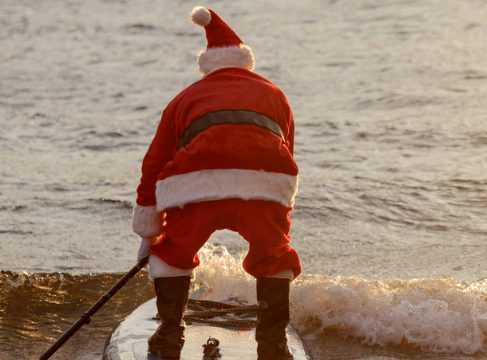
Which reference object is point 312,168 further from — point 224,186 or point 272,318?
point 224,186

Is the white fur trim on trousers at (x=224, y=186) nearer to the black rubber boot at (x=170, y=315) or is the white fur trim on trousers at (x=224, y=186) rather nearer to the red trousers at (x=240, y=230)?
the red trousers at (x=240, y=230)

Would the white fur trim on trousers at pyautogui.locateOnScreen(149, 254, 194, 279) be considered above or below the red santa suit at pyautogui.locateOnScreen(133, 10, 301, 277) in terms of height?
below

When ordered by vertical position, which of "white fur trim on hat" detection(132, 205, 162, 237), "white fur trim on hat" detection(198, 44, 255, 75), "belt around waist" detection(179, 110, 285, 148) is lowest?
"white fur trim on hat" detection(132, 205, 162, 237)

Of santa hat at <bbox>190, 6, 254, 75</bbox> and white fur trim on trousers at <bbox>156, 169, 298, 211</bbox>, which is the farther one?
santa hat at <bbox>190, 6, 254, 75</bbox>

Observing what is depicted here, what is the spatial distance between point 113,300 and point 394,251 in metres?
2.16

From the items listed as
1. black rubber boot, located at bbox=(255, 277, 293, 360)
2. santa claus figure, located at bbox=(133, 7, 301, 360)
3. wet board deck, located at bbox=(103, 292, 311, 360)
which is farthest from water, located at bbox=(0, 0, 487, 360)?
santa claus figure, located at bbox=(133, 7, 301, 360)

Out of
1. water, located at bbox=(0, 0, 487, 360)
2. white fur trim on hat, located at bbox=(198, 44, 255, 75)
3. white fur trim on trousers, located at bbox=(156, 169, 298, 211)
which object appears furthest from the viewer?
water, located at bbox=(0, 0, 487, 360)

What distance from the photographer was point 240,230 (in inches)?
135

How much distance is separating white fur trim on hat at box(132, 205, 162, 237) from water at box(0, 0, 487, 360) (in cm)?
119

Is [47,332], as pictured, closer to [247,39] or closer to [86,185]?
[86,185]

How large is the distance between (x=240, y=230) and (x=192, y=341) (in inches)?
27.0

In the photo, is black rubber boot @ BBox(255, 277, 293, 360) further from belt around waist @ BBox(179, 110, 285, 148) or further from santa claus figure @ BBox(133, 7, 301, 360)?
belt around waist @ BBox(179, 110, 285, 148)

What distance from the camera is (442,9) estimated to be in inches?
734

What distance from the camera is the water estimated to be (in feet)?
15.4
